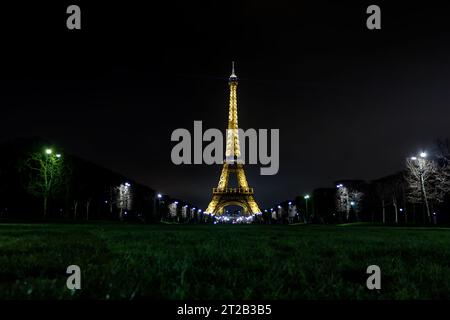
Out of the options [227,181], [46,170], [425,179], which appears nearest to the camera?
[46,170]

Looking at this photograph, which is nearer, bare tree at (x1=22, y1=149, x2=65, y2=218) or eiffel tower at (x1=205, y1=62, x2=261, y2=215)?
bare tree at (x1=22, y1=149, x2=65, y2=218)

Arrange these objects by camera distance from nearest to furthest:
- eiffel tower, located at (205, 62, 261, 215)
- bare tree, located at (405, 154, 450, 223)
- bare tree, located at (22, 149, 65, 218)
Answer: bare tree, located at (22, 149, 65, 218) < bare tree, located at (405, 154, 450, 223) < eiffel tower, located at (205, 62, 261, 215)

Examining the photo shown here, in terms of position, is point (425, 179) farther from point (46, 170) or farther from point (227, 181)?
point (227, 181)

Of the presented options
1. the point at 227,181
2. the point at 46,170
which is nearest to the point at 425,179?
the point at 46,170

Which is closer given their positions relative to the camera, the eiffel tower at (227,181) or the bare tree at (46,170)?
the bare tree at (46,170)

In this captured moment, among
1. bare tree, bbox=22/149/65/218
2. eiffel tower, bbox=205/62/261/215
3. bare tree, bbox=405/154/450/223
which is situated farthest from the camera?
eiffel tower, bbox=205/62/261/215

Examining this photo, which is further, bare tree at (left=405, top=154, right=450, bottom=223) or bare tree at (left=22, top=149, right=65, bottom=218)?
bare tree at (left=405, top=154, right=450, bottom=223)

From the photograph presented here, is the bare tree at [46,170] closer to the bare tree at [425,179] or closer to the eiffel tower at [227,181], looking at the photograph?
the bare tree at [425,179]

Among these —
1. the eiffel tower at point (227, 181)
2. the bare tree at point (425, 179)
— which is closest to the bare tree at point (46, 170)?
the bare tree at point (425, 179)

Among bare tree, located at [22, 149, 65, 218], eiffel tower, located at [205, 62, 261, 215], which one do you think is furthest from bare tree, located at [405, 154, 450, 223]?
eiffel tower, located at [205, 62, 261, 215]

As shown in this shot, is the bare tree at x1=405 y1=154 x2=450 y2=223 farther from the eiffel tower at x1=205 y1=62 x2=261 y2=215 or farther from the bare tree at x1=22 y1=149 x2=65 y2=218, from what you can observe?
the eiffel tower at x1=205 y1=62 x2=261 y2=215

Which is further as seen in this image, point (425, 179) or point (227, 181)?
point (227, 181)
